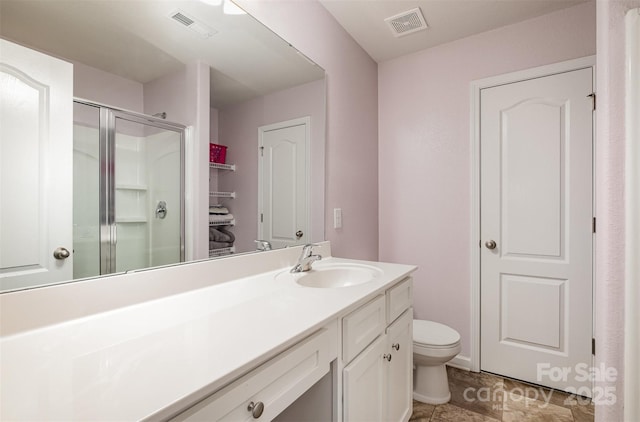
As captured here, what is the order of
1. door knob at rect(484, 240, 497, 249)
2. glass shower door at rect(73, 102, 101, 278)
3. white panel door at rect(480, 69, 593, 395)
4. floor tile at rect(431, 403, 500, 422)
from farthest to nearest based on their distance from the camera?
door knob at rect(484, 240, 497, 249)
white panel door at rect(480, 69, 593, 395)
floor tile at rect(431, 403, 500, 422)
glass shower door at rect(73, 102, 101, 278)

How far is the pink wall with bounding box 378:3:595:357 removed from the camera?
2137 millimetres

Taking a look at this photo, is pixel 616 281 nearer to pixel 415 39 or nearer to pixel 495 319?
pixel 495 319

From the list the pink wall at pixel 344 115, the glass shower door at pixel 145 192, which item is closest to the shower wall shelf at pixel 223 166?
the glass shower door at pixel 145 192

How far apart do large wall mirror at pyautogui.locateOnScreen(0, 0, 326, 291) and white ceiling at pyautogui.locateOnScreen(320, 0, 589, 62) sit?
27.2 inches

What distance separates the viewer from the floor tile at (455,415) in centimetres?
167

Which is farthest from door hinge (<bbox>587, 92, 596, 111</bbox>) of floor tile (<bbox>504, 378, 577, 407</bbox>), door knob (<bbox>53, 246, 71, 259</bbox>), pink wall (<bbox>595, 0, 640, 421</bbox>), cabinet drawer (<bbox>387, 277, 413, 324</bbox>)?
door knob (<bbox>53, 246, 71, 259</bbox>)

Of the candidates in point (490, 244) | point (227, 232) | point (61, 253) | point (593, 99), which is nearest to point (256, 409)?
point (61, 253)

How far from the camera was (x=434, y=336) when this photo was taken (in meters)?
1.85

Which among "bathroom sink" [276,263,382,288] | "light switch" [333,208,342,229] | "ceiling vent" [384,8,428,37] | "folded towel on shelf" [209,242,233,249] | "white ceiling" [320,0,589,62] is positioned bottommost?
"bathroom sink" [276,263,382,288]

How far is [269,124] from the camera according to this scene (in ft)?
4.87

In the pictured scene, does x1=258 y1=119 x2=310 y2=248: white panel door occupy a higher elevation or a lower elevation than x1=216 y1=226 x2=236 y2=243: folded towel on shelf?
higher

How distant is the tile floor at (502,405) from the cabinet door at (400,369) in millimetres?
316

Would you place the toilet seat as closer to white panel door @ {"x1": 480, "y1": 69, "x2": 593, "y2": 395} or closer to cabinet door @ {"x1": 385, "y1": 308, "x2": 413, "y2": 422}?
cabinet door @ {"x1": 385, "y1": 308, "x2": 413, "y2": 422}

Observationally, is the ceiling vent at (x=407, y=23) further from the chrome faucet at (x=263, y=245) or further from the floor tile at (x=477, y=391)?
the floor tile at (x=477, y=391)
